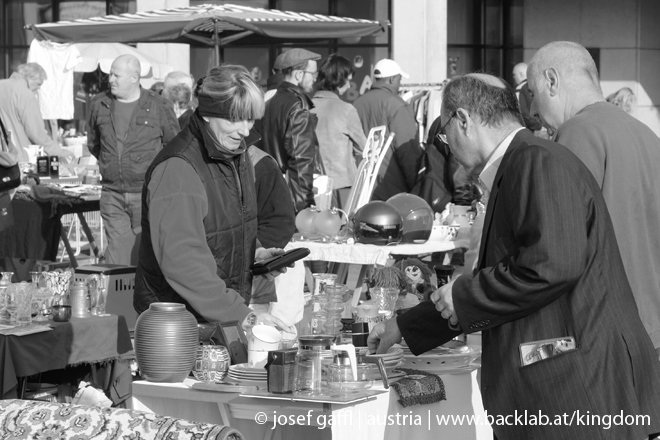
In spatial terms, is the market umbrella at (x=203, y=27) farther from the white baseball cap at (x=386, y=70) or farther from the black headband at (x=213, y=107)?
the black headband at (x=213, y=107)

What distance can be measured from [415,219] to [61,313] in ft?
9.73

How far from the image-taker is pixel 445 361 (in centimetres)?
378

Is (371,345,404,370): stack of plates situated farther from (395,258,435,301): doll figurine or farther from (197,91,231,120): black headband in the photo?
(395,258,435,301): doll figurine

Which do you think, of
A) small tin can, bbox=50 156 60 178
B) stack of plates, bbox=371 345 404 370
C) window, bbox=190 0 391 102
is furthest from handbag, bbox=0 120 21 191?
window, bbox=190 0 391 102

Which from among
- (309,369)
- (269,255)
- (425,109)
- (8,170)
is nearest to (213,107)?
(269,255)

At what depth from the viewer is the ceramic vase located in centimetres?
351

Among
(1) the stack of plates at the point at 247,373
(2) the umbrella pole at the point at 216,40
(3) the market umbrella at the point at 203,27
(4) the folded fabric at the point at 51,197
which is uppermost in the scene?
(3) the market umbrella at the point at 203,27

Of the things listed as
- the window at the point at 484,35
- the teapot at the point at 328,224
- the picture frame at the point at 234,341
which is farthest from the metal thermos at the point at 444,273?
the window at the point at 484,35

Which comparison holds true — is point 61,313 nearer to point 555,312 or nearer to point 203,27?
point 555,312

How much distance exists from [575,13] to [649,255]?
17.1 metres

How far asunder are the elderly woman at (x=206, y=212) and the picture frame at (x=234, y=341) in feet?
0.18

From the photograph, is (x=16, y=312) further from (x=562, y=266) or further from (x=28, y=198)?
(x=28, y=198)

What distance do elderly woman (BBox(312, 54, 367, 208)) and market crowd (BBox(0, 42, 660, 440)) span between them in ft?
12.6

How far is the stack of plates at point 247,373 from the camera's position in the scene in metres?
3.36
